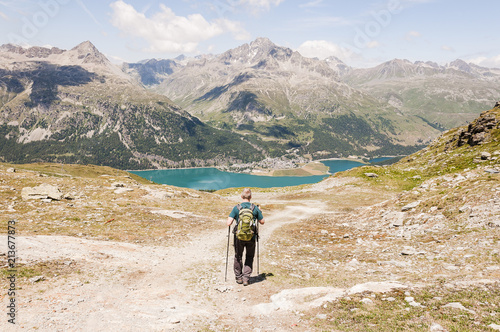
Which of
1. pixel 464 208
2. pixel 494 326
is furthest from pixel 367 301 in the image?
pixel 464 208

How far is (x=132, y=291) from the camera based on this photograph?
35.8ft

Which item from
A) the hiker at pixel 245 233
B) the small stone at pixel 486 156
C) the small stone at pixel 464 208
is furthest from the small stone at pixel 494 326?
the small stone at pixel 486 156

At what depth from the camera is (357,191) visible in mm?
51031

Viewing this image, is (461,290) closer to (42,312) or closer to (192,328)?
(192,328)

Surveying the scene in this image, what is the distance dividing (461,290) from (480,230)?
8.90 metres

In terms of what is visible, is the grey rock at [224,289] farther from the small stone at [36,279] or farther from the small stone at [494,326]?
the small stone at [494,326]

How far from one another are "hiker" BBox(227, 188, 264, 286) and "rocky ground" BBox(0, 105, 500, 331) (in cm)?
72

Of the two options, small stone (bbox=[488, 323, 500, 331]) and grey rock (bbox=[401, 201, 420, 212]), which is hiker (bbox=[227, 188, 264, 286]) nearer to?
small stone (bbox=[488, 323, 500, 331])

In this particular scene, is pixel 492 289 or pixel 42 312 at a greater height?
pixel 492 289

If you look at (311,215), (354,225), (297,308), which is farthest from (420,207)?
(297,308)

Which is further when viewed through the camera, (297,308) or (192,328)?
(297,308)

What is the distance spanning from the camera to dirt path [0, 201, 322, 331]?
329 inches

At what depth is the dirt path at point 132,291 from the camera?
329 inches

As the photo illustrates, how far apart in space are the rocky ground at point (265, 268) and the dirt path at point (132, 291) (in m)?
0.06
